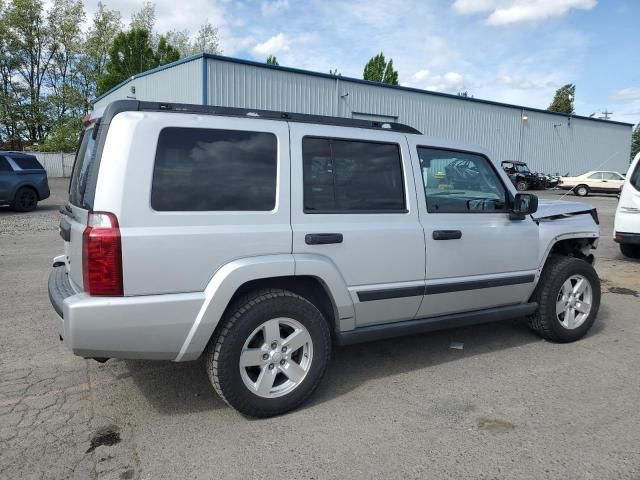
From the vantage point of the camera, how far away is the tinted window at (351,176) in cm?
341

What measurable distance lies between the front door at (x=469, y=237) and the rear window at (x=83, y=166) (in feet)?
7.35

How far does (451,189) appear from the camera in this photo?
4.07m

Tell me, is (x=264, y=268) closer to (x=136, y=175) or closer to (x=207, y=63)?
(x=136, y=175)

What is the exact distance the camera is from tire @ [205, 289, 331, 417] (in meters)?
3.07

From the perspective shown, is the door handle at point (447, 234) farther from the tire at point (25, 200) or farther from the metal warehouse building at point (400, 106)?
the tire at point (25, 200)

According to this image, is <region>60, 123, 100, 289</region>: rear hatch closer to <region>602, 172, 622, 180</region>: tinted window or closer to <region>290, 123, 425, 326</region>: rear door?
<region>290, 123, 425, 326</region>: rear door

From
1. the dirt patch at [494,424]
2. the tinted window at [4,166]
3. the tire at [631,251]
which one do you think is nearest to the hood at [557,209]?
the dirt patch at [494,424]

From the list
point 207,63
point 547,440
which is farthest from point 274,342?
point 207,63

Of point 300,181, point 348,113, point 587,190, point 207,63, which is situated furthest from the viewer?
point 587,190

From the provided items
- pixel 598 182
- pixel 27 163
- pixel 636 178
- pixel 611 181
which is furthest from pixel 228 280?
pixel 611 181

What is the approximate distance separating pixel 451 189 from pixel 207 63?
1749 centimetres

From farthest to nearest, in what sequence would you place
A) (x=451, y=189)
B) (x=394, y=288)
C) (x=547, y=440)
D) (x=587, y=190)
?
(x=587, y=190)
(x=451, y=189)
(x=394, y=288)
(x=547, y=440)

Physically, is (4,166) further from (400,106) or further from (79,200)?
(400,106)

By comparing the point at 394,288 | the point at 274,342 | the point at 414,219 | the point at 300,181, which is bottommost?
the point at 274,342
